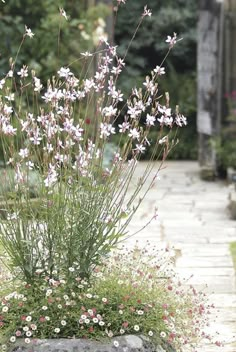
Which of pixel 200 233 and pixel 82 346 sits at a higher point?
pixel 82 346

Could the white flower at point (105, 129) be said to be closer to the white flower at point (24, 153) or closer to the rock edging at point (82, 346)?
the white flower at point (24, 153)

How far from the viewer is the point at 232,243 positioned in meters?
7.89

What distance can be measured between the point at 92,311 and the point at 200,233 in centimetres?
482

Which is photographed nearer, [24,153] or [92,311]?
[92,311]

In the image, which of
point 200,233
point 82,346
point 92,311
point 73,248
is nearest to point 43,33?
point 200,233

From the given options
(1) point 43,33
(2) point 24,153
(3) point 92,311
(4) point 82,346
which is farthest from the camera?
(1) point 43,33

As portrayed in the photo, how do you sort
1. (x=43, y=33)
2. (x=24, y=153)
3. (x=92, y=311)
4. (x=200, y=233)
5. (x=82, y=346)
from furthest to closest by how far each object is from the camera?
1. (x=43, y=33)
2. (x=200, y=233)
3. (x=24, y=153)
4. (x=92, y=311)
5. (x=82, y=346)

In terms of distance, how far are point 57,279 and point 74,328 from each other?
308mm

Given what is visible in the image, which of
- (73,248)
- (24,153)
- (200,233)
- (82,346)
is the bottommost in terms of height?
(200,233)

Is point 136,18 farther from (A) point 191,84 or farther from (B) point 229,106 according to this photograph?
(B) point 229,106

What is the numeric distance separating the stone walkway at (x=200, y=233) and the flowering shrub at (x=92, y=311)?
0.65 m

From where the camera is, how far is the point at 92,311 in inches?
147

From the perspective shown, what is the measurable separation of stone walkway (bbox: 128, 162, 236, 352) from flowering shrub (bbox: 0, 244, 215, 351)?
654mm

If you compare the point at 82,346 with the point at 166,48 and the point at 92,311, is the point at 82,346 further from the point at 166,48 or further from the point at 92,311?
the point at 166,48
